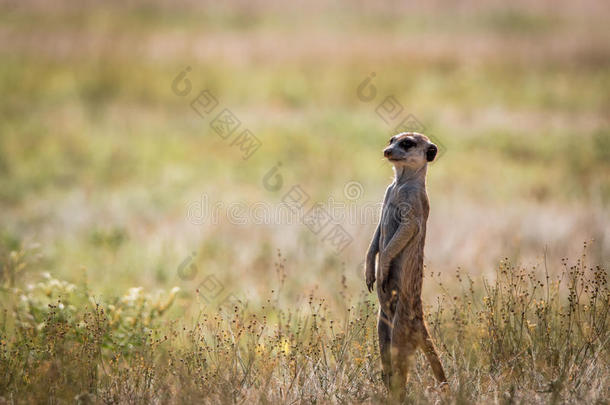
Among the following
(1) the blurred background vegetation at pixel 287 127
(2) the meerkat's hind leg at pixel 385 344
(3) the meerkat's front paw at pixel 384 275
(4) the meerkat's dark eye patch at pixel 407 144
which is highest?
(1) the blurred background vegetation at pixel 287 127

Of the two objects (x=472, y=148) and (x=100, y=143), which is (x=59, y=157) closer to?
(x=100, y=143)

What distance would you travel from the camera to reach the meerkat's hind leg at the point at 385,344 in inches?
176

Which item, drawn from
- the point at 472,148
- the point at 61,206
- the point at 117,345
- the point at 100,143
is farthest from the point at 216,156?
the point at 117,345

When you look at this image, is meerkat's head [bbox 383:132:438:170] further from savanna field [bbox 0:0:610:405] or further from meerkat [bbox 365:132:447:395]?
savanna field [bbox 0:0:610:405]

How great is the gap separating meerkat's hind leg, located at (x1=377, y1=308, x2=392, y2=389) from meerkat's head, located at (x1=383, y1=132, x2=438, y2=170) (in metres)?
1.02

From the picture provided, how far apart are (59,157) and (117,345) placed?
10634mm

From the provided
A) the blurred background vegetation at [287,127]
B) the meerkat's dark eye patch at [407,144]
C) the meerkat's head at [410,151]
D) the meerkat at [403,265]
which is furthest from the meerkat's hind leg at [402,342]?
the blurred background vegetation at [287,127]

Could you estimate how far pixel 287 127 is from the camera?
1783 centimetres

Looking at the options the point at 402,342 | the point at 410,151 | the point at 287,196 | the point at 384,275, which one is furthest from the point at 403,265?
the point at 287,196

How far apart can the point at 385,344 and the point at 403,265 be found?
54 centimetres

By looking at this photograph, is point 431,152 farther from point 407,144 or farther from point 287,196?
point 287,196

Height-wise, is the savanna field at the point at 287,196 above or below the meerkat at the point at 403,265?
above

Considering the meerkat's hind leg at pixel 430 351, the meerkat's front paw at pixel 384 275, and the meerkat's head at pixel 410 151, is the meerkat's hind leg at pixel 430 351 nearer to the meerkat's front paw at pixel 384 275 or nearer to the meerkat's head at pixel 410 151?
the meerkat's front paw at pixel 384 275

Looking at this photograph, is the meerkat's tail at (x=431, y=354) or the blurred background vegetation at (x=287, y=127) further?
the blurred background vegetation at (x=287, y=127)
